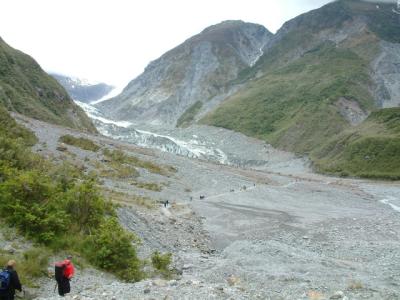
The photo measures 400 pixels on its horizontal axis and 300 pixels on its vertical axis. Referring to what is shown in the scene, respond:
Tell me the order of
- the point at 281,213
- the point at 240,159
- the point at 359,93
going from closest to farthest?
the point at 281,213 → the point at 240,159 → the point at 359,93

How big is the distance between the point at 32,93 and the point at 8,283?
8748 centimetres

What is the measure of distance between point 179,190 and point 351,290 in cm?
3455

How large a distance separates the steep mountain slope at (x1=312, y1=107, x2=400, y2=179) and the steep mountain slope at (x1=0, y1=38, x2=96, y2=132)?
2463 inches

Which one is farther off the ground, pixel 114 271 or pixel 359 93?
pixel 359 93

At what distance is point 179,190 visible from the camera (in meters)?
51.0

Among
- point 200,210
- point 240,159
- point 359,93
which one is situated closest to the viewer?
point 200,210

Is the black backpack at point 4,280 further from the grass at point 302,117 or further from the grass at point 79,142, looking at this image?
the grass at point 302,117

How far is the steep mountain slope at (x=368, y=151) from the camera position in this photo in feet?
353

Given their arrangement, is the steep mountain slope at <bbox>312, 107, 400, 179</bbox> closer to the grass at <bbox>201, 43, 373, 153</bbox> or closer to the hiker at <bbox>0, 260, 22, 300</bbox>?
the grass at <bbox>201, 43, 373, 153</bbox>

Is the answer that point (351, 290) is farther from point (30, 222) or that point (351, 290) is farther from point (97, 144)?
point (97, 144)

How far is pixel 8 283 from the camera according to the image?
1254 cm

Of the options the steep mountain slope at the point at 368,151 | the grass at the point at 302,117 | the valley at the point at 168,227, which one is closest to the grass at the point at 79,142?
the valley at the point at 168,227

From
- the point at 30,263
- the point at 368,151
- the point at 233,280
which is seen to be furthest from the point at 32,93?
the point at 30,263

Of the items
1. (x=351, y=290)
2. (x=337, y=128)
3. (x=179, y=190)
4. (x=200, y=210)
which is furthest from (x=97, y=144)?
(x=337, y=128)
